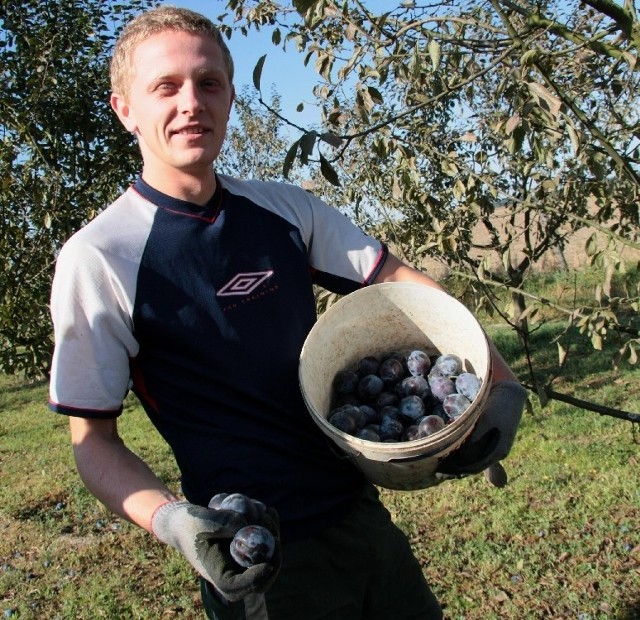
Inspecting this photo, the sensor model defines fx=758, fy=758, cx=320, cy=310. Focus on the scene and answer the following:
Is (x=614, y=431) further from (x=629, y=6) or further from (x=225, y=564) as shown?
(x=225, y=564)

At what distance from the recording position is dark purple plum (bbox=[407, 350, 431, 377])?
168 centimetres

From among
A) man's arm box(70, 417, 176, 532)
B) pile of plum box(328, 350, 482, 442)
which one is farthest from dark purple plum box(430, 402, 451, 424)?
man's arm box(70, 417, 176, 532)

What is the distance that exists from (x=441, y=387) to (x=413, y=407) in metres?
0.07

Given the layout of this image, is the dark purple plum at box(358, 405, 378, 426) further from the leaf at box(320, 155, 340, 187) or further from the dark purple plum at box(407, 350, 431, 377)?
the leaf at box(320, 155, 340, 187)

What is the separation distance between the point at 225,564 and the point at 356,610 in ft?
1.85

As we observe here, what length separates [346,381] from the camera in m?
1.70

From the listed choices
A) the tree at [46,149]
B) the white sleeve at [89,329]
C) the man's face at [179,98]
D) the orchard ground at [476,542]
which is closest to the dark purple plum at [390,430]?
the white sleeve at [89,329]

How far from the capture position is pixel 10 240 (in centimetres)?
540

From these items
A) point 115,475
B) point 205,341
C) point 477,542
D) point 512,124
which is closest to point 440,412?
point 205,341

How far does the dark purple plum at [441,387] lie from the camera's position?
1.59 meters

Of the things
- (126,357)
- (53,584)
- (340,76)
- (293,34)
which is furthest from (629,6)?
(53,584)

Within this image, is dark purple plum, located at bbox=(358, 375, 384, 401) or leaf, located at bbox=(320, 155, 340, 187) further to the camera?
leaf, located at bbox=(320, 155, 340, 187)

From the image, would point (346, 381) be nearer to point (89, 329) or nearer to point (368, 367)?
point (368, 367)

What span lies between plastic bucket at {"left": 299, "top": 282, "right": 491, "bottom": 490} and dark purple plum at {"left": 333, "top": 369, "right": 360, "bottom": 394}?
2 centimetres
